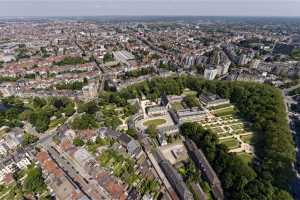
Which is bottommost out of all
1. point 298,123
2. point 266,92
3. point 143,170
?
point 143,170

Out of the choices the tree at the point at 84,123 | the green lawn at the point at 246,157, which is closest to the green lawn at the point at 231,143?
the green lawn at the point at 246,157

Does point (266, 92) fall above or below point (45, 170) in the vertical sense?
above

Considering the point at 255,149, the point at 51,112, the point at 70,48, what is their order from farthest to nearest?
1. the point at 70,48
2. the point at 51,112
3. the point at 255,149

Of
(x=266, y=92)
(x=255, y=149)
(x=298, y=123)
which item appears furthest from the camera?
(x=266, y=92)

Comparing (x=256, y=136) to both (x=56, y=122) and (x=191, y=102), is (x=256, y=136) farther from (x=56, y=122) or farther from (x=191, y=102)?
(x=56, y=122)

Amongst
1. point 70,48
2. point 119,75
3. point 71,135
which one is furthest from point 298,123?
point 70,48

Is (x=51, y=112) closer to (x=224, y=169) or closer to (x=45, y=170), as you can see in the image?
(x=45, y=170)

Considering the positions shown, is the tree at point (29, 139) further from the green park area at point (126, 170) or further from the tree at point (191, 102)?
the tree at point (191, 102)
